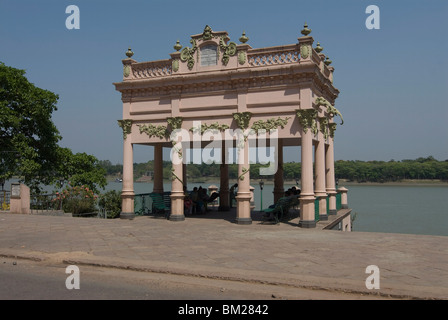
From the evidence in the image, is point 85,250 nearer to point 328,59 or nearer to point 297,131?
point 297,131

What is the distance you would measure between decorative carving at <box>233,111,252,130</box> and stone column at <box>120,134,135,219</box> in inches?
201

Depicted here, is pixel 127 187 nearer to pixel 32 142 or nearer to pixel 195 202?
pixel 195 202

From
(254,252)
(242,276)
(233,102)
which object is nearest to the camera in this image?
(242,276)

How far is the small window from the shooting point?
1505 cm

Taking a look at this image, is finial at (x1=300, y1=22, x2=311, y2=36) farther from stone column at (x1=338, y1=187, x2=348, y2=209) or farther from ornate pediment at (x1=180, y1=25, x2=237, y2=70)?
stone column at (x1=338, y1=187, x2=348, y2=209)

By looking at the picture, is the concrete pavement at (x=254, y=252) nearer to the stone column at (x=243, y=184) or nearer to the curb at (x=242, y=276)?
the curb at (x=242, y=276)

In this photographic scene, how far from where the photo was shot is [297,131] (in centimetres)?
1376

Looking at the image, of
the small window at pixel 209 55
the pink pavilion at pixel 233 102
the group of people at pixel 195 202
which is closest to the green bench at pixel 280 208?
the pink pavilion at pixel 233 102

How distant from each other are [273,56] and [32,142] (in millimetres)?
16501

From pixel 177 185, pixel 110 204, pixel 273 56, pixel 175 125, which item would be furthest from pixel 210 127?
pixel 110 204

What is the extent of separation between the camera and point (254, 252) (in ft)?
29.7

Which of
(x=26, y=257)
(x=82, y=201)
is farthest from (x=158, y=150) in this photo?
(x=26, y=257)

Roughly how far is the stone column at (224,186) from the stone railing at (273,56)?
647 centimetres
